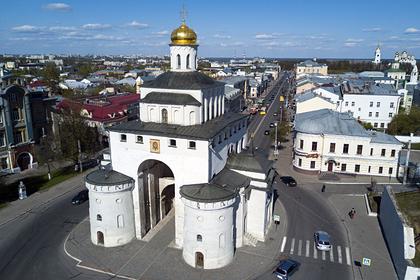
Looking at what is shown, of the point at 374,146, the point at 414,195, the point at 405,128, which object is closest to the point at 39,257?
the point at 414,195

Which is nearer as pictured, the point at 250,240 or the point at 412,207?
the point at 250,240

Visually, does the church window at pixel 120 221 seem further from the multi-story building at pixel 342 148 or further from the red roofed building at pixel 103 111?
the red roofed building at pixel 103 111

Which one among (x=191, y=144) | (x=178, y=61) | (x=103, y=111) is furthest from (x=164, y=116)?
(x=103, y=111)

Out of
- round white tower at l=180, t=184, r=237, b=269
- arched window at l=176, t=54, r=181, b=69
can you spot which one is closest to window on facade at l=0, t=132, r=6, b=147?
arched window at l=176, t=54, r=181, b=69

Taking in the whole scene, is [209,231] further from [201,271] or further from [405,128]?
[405,128]

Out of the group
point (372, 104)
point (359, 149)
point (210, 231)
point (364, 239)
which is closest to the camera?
point (210, 231)

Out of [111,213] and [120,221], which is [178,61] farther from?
[120,221]

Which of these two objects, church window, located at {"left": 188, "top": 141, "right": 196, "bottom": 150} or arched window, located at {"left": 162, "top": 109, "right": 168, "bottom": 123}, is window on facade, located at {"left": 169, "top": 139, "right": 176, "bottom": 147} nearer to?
church window, located at {"left": 188, "top": 141, "right": 196, "bottom": 150}

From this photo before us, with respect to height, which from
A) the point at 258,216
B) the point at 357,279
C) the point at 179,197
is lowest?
the point at 357,279
